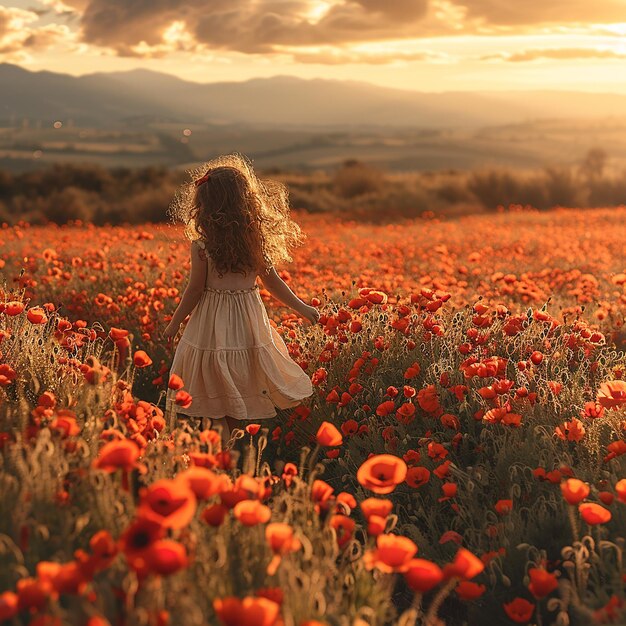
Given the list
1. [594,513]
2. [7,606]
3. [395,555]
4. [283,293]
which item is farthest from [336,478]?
[7,606]

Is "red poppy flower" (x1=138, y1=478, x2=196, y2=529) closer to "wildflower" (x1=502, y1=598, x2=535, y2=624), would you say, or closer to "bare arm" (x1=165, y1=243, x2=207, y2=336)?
"wildflower" (x1=502, y1=598, x2=535, y2=624)

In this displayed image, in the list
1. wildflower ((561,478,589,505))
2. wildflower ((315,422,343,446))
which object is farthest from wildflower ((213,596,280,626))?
wildflower ((561,478,589,505))

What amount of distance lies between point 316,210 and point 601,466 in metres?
17.4

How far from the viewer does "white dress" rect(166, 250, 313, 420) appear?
16.1 ft

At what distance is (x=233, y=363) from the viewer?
16.1ft

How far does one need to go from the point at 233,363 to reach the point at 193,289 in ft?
1.66

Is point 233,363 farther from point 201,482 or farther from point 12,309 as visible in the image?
point 201,482

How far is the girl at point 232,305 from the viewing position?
4777 mm

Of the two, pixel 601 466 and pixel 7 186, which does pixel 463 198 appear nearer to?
pixel 7 186

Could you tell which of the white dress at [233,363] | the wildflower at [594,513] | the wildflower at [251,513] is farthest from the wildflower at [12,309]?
the wildflower at [594,513]

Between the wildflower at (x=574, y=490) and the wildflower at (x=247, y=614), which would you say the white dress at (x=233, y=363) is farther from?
A: the wildflower at (x=247, y=614)

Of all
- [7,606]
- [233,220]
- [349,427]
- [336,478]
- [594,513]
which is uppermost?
[233,220]

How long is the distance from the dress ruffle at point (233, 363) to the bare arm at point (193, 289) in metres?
0.07

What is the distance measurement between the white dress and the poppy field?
20 centimetres
